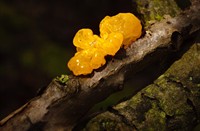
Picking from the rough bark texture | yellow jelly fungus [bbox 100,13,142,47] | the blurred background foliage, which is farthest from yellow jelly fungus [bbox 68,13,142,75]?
the blurred background foliage

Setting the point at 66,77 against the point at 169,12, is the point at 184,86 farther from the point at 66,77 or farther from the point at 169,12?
the point at 66,77

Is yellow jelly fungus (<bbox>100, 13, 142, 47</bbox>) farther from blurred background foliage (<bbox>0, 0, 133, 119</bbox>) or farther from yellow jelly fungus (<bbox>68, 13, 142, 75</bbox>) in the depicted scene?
blurred background foliage (<bbox>0, 0, 133, 119</bbox>)

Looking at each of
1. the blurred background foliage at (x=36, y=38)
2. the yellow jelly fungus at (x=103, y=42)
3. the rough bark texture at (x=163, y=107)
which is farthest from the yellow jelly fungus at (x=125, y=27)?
the blurred background foliage at (x=36, y=38)

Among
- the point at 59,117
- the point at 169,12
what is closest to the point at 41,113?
the point at 59,117

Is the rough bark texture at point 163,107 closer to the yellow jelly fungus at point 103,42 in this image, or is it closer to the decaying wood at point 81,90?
the decaying wood at point 81,90

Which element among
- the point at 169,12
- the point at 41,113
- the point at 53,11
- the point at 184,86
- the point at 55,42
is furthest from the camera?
the point at 53,11

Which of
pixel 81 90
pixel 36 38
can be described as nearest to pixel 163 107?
pixel 81 90

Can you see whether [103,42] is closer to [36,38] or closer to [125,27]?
[125,27]
